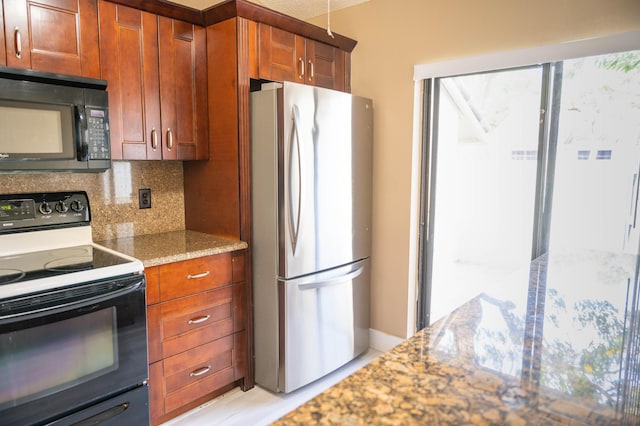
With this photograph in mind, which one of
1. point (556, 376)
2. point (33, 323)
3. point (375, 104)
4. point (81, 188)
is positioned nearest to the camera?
point (556, 376)

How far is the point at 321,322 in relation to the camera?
2.59 metres

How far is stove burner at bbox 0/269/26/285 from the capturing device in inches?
63.2

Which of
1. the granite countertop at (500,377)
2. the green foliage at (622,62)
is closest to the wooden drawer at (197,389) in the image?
the granite countertop at (500,377)

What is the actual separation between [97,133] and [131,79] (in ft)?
1.22

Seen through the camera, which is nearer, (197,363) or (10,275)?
(10,275)

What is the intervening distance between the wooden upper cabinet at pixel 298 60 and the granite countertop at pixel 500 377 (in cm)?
189

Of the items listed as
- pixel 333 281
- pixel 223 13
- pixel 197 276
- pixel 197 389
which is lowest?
pixel 197 389

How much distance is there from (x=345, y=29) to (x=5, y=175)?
2.31m

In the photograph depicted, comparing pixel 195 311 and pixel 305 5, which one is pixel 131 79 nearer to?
pixel 195 311

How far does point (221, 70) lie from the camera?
7.93 ft

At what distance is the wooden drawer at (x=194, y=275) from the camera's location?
2.11 metres

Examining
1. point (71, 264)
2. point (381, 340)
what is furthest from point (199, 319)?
point (381, 340)

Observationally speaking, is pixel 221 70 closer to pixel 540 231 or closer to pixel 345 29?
pixel 345 29

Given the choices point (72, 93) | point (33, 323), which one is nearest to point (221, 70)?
point (72, 93)
